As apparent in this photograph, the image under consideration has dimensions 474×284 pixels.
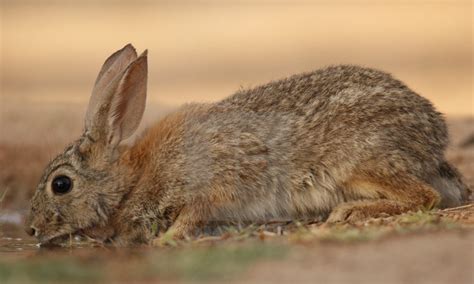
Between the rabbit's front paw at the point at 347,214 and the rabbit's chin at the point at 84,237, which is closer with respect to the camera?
the rabbit's front paw at the point at 347,214

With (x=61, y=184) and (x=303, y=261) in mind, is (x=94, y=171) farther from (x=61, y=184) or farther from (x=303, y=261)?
(x=303, y=261)

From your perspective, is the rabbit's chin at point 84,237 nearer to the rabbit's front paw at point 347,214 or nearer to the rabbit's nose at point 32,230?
the rabbit's nose at point 32,230

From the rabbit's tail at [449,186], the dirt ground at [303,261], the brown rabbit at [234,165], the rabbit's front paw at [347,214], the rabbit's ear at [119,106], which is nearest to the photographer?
the dirt ground at [303,261]

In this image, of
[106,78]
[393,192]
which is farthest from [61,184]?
[393,192]

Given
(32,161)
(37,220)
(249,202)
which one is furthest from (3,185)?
(249,202)

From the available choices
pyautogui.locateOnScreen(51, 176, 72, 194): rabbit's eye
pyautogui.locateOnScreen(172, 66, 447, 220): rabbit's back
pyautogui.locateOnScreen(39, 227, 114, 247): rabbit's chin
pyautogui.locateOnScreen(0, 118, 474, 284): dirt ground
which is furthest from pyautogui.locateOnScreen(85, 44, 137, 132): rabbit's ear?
pyautogui.locateOnScreen(0, 118, 474, 284): dirt ground

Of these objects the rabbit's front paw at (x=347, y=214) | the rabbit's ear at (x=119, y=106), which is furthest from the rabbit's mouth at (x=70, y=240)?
the rabbit's front paw at (x=347, y=214)

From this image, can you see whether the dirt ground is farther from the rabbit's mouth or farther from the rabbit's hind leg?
the rabbit's mouth
